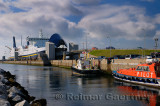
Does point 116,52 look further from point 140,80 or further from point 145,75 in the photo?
point 145,75

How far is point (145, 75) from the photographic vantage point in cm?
2959

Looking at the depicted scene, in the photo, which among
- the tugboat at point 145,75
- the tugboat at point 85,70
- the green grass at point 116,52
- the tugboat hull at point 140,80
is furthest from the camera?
the green grass at point 116,52

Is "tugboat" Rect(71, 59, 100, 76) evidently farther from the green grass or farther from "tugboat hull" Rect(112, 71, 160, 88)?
the green grass

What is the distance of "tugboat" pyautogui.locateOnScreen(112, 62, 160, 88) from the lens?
1099 inches

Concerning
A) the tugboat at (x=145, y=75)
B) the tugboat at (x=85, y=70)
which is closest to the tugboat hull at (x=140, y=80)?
the tugboat at (x=145, y=75)

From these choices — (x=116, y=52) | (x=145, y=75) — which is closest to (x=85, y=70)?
(x=145, y=75)

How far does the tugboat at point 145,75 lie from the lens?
27922 mm

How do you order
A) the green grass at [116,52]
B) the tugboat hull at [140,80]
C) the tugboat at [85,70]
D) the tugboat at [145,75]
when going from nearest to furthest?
the tugboat hull at [140,80]
the tugboat at [145,75]
the tugboat at [85,70]
the green grass at [116,52]

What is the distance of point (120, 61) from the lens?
46.3 m

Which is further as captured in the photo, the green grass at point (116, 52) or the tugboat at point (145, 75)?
the green grass at point (116, 52)

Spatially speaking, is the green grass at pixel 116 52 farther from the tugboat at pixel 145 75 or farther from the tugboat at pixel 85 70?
the tugboat at pixel 145 75

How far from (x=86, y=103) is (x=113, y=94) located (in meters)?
5.90

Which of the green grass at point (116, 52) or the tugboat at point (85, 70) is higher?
the green grass at point (116, 52)

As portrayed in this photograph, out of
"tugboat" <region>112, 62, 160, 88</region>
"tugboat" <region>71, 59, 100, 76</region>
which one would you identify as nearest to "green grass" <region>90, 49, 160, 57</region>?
"tugboat" <region>71, 59, 100, 76</region>
